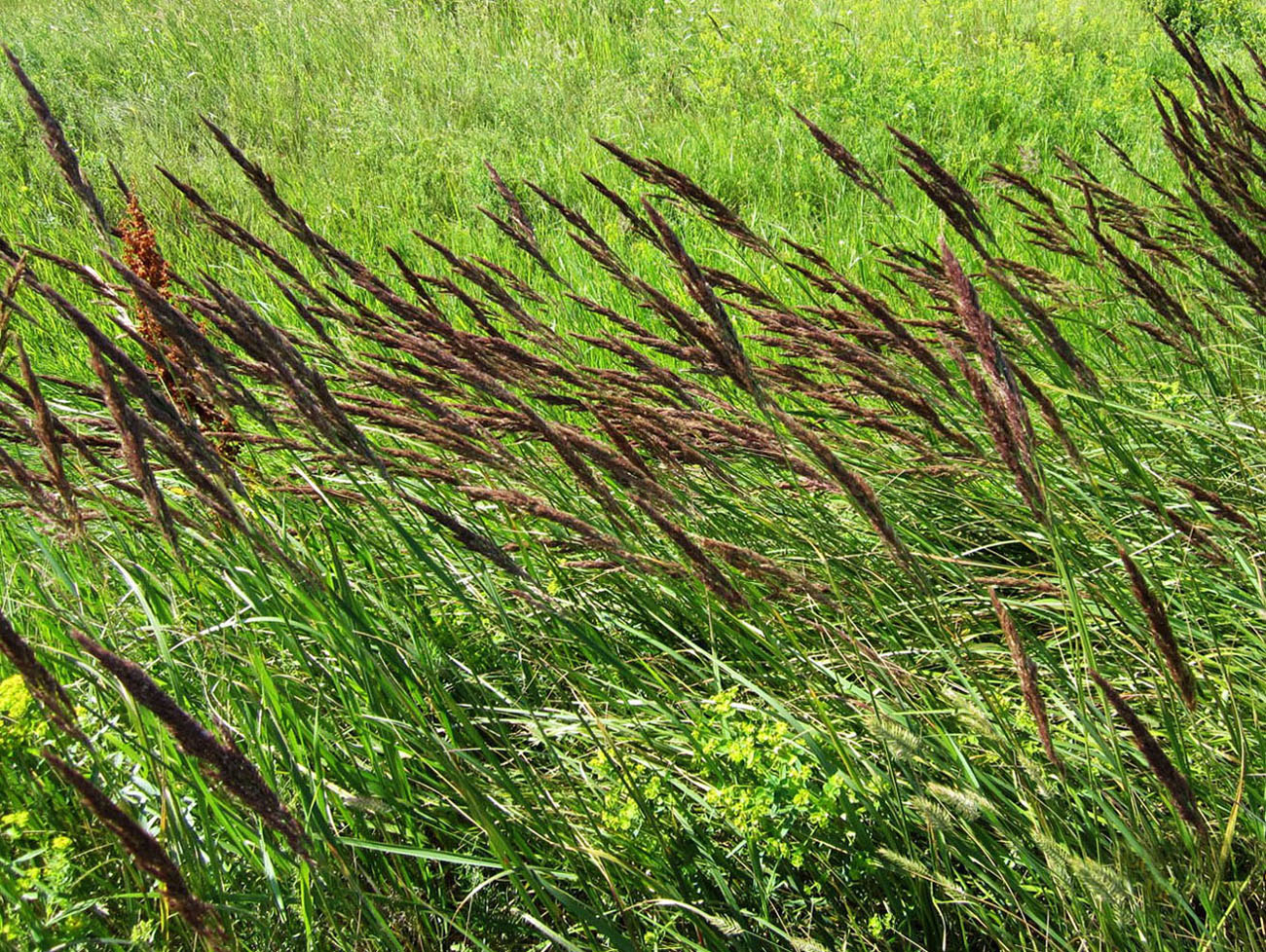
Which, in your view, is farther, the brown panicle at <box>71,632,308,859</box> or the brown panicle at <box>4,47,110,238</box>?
the brown panicle at <box>4,47,110,238</box>

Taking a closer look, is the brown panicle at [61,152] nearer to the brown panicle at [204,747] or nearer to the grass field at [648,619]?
the grass field at [648,619]

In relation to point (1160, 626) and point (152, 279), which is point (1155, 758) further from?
point (152, 279)

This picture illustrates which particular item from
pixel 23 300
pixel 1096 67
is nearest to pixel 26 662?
pixel 23 300

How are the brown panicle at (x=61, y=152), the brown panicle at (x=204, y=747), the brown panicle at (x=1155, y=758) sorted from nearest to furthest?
the brown panicle at (x=204, y=747)
the brown panicle at (x=1155, y=758)
the brown panicle at (x=61, y=152)

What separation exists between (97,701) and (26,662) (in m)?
0.97

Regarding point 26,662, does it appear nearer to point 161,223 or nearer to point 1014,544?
point 1014,544

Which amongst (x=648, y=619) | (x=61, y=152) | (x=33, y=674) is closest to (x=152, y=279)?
(x=61, y=152)

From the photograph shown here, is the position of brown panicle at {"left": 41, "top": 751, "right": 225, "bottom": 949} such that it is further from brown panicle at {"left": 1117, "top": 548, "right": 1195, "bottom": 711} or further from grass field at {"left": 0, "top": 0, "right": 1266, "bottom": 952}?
brown panicle at {"left": 1117, "top": 548, "right": 1195, "bottom": 711}

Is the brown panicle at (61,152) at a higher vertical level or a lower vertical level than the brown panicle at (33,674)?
higher

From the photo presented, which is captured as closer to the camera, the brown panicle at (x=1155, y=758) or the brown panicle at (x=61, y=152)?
the brown panicle at (x=1155, y=758)

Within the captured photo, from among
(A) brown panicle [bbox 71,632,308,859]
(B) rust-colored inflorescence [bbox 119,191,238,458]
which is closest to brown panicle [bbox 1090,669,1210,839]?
(A) brown panicle [bbox 71,632,308,859]

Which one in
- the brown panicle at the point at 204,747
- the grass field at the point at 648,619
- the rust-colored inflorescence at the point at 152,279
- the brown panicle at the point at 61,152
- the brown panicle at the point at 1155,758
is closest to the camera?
the brown panicle at the point at 204,747

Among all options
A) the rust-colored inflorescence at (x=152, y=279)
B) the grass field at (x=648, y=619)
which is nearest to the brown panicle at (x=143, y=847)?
the grass field at (x=648, y=619)

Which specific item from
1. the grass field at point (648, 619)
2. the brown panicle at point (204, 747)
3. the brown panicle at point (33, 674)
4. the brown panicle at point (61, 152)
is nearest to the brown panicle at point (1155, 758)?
the grass field at point (648, 619)
